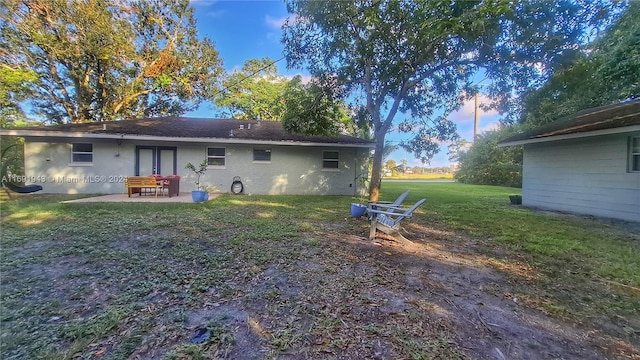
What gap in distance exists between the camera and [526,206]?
10977mm

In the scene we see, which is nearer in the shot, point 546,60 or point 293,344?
point 293,344

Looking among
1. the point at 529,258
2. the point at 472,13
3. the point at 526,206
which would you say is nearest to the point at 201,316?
the point at 529,258

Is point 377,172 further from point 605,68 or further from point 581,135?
point 605,68

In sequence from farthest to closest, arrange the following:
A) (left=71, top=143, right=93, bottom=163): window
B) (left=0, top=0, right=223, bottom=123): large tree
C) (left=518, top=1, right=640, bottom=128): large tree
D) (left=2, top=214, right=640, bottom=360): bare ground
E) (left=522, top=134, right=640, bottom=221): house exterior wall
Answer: (left=0, top=0, right=223, bottom=123): large tree
(left=71, top=143, right=93, bottom=163): window
(left=522, top=134, right=640, bottom=221): house exterior wall
(left=518, top=1, right=640, bottom=128): large tree
(left=2, top=214, right=640, bottom=360): bare ground

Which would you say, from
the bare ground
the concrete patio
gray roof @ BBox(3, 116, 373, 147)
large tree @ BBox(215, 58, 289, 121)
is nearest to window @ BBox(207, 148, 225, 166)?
gray roof @ BBox(3, 116, 373, 147)

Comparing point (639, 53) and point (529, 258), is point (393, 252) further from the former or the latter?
point (639, 53)

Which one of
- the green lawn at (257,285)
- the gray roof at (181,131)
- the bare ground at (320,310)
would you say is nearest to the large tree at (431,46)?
the gray roof at (181,131)

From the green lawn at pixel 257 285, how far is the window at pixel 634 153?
253 cm

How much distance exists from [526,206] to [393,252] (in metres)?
9.08

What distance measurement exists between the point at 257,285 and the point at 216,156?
1119 centimetres

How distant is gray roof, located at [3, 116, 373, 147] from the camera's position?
38.9 ft

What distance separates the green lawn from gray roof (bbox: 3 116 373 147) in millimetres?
6293

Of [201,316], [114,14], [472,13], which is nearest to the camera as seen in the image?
[201,316]

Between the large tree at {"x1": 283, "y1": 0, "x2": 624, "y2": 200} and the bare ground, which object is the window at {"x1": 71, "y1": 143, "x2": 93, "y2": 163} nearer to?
the large tree at {"x1": 283, "y1": 0, "x2": 624, "y2": 200}
